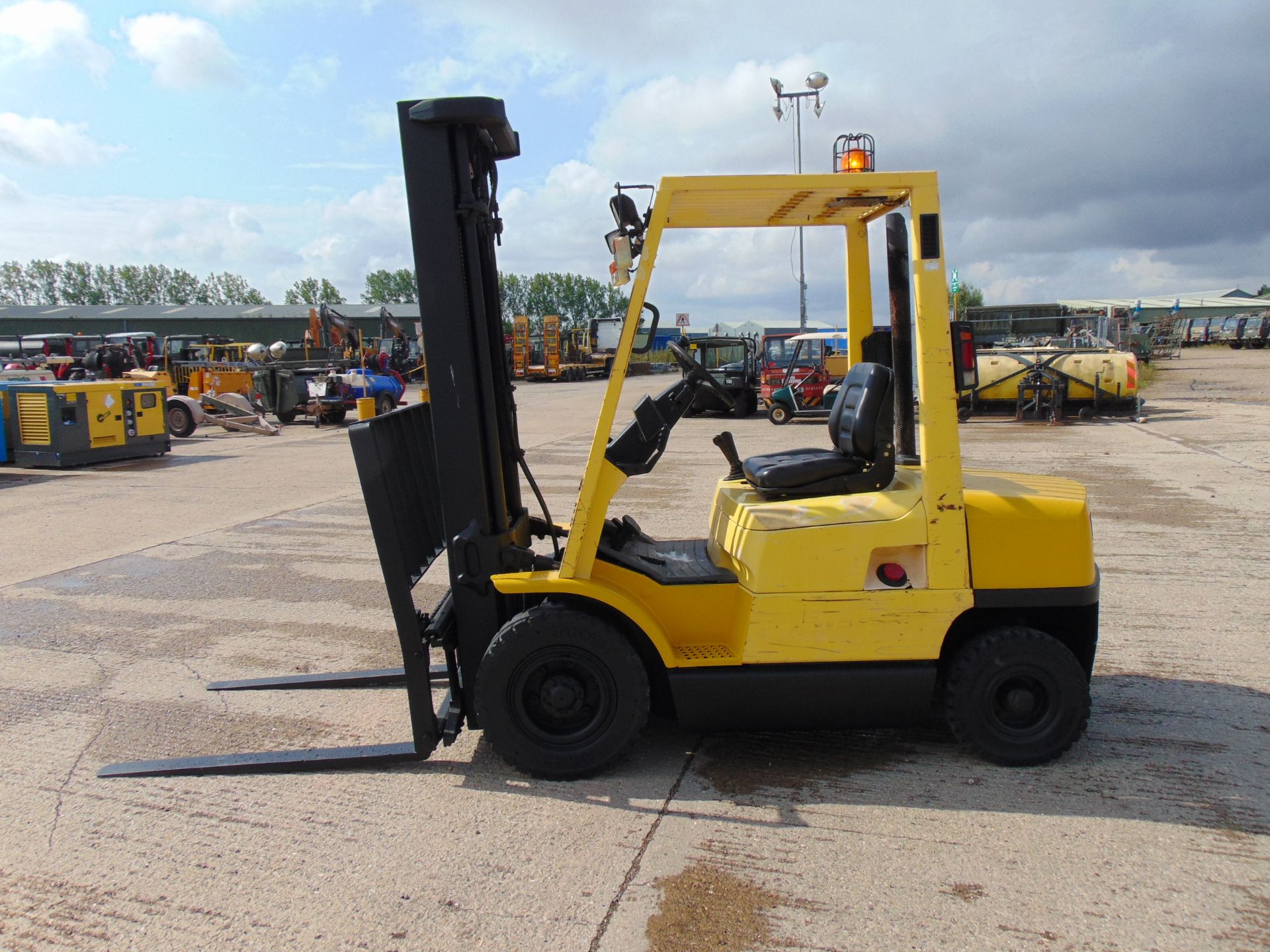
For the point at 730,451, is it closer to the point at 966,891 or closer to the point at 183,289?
the point at 966,891

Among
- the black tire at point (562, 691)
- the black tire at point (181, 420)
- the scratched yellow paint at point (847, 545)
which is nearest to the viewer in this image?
the scratched yellow paint at point (847, 545)

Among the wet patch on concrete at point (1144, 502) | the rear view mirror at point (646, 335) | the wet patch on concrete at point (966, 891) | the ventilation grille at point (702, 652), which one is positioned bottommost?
the wet patch on concrete at point (1144, 502)

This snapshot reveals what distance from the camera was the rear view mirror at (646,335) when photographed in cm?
348

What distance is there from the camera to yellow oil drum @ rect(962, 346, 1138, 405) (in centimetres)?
1920

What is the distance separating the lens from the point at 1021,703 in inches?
145

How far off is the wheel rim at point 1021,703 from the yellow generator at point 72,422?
15.1 metres

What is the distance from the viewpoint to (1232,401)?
21344 millimetres

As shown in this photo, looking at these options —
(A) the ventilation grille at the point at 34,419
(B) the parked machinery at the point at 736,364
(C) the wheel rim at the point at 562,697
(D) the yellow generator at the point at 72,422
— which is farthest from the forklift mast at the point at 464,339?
(B) the parked machinery at the point at 736,364

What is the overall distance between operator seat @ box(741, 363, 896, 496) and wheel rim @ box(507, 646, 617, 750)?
3.66 ft

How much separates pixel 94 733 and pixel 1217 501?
34.7 ft

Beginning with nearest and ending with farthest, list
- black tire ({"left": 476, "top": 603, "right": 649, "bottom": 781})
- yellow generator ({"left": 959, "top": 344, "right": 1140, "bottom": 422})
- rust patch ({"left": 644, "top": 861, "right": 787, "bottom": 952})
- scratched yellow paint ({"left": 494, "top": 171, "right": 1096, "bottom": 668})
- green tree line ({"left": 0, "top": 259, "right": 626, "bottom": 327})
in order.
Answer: rust patch ({"left": 644, "top": 861, "right": 787, "bottom": 952}) < scratched yellow paint ({"left": 494, "top": 171, "right": 1096, "bottom": 668}) < black tire ({"left": 476, "top": 603, "right": 649, "bottom": 781}) < yellow generator ({"left": 959, "top": 344, "right": 1140, "bottom": 422}) < green tree line ({"left": 0, "top": 259, "right": 626, "bottom": 327})

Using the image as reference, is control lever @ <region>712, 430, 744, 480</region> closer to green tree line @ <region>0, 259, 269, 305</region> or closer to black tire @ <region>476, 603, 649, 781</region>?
black tire @ <region>476, 603, 649, 781</region>

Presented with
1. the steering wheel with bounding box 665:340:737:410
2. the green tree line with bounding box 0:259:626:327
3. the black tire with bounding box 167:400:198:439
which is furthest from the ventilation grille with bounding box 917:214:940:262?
the green tree line with bounding box 0:259:626:327

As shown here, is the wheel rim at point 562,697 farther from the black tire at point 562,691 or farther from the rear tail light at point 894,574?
the rear tail light at point 894,574
